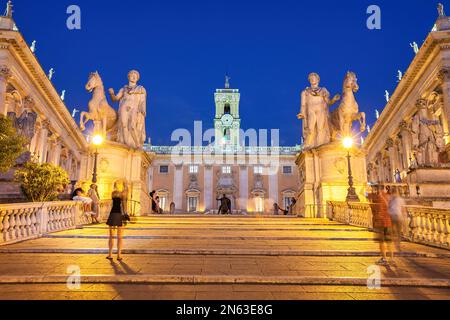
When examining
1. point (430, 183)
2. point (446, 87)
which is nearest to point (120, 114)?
point (430, 183)

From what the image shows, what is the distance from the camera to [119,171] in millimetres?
13883

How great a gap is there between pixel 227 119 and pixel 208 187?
17694 millimetres

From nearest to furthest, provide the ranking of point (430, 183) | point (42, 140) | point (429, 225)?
1. point (429, 225)
2. point (430, 183)
3. point (42, 140)

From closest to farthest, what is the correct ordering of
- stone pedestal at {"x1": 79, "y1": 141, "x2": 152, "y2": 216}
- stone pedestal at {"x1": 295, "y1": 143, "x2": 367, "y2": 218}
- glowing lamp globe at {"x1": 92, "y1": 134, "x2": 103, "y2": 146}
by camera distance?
glowing lamp globe at {"x1": 92, "y1": 134, "x2": 103, "y2": 146} < stone pedestal at {"x1": 79, "y1": 141, "x2": 152, "y2": 216} < stone pedestal at {"x1": 295, "y1": 143, "x2": 367, "y2": 218}

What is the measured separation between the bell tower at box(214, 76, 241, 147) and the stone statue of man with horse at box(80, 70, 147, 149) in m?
45.8

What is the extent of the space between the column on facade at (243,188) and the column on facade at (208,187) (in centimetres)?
480

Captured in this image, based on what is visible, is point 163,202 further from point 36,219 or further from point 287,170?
point 36,219

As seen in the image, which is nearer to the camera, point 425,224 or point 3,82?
point 425,224

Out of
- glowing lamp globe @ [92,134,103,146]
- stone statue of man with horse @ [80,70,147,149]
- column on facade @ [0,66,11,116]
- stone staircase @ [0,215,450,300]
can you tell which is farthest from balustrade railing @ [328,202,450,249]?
column on facade @ [0,66,11,116]

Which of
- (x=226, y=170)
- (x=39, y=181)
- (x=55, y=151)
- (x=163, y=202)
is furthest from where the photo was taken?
(x=226, y=170)

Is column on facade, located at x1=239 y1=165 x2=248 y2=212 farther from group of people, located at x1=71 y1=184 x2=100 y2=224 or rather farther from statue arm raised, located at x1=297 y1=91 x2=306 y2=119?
group of people, located at x1=71 y1=184 x2=100 y2=224

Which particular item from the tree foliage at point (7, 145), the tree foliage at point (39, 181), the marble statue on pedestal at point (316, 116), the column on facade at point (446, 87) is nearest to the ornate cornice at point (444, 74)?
the column on facade at point (446, 87)

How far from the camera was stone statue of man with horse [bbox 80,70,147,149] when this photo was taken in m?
14.3

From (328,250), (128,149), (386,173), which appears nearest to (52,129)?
(128,149)
